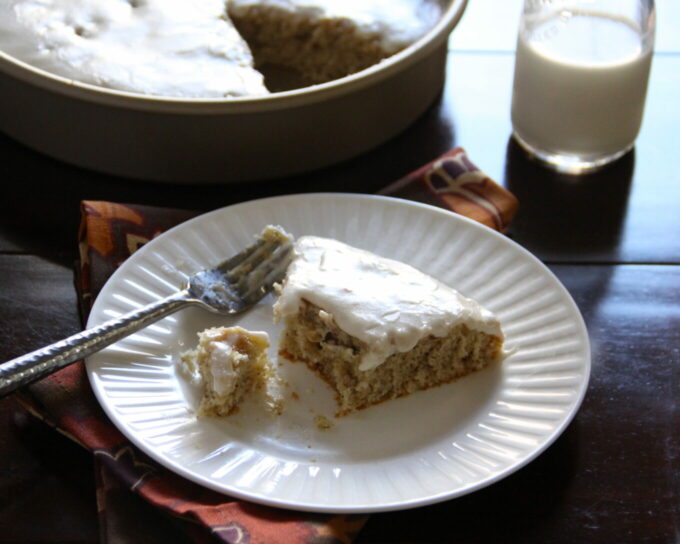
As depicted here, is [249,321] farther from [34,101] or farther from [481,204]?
[34,101]

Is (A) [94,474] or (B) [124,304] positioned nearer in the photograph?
(A) [94,474]

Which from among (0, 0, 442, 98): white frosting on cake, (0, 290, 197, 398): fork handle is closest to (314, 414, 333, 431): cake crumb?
(0, 290, 197, 398): fork handle

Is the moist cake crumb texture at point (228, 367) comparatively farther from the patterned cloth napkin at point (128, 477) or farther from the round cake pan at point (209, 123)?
the round cake pan at point (209, 123)

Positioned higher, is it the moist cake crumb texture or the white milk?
the white milk

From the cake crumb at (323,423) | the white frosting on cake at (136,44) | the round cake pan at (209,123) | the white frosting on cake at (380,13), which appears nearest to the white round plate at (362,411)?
the cake crumb at (323,423)

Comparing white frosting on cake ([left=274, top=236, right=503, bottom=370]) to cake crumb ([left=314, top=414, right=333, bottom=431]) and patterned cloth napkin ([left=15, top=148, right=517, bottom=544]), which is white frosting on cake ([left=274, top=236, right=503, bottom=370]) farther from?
patterned cloth napkin ([left=15, top=148, right=517, bottom=544])

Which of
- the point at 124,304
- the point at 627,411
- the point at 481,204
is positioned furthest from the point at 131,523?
the point at 481,204

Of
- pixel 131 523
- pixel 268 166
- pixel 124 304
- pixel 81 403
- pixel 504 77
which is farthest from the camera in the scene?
pixel 504 77
